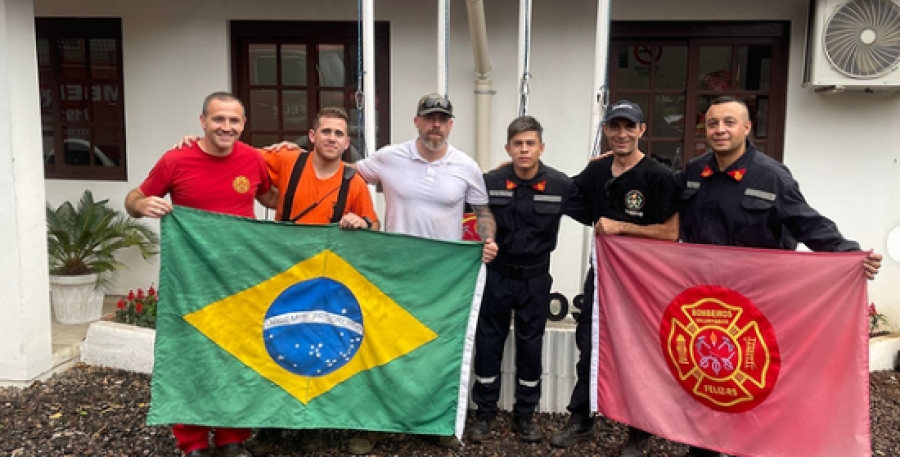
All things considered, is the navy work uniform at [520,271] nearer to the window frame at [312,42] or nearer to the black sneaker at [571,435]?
the black sneaker at [571,435]

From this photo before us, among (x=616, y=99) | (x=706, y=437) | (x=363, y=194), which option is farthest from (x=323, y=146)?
(x=616, y=99)

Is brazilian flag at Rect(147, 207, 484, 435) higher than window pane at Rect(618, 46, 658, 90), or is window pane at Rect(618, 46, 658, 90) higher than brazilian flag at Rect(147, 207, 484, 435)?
window pane at Rect(618, 46, 658, 90)

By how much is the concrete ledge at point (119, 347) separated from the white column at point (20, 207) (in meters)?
0.40

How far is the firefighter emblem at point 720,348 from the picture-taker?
10.7ft

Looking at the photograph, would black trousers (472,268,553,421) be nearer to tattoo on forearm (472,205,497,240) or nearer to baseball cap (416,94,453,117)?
tattoo on forearm (472,205,497,240)

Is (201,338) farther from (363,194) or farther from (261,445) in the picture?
(363,194)

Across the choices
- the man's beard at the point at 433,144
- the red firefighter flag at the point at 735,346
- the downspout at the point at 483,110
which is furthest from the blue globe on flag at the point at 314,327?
the downspout at the point at 483,110

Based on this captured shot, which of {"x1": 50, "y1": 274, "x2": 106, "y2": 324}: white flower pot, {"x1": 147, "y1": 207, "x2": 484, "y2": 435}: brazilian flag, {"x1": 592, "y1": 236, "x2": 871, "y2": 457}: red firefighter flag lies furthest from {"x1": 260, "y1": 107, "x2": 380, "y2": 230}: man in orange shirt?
{"x1": 50, "y1": 274, "x2": 106, "y2": 324}: white flower pot

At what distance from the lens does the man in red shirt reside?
327 centimetres

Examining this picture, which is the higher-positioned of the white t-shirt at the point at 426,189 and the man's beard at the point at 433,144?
the man's beard at the point at 433,144

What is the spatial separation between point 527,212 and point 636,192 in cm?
60

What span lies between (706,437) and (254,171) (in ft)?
9.09

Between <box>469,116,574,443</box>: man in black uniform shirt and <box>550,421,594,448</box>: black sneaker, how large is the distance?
126 mm

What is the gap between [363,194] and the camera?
3.52m
